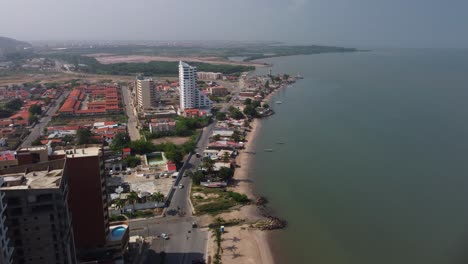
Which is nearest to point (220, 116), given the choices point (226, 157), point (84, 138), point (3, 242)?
point (226, 157)

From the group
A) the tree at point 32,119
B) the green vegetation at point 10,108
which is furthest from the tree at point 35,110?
the green vegetation at point 10,108

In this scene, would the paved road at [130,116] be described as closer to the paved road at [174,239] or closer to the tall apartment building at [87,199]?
the paved road at [174,239]

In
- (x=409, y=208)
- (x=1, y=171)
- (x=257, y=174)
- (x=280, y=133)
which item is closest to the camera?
(x=1, y=171)

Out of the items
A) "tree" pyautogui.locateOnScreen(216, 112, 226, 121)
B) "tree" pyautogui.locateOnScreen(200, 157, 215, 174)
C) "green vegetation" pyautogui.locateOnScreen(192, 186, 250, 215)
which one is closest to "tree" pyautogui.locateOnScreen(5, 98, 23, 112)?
"tree" pyautogui.locateOnScreen(216, 112, 226, 121)

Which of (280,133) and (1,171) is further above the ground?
(1,171)

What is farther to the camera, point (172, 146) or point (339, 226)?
point (172, 146)

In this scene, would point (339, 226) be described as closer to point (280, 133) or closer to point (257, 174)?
point (257, 174)

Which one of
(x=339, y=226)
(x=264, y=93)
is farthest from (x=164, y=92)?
(x=339, y=226)

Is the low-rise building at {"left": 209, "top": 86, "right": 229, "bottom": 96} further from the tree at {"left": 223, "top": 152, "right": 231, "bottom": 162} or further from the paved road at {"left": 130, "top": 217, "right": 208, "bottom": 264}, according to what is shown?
the paved road at {"left": 130, "top": 217, "right": 208, "bottom": 264}
